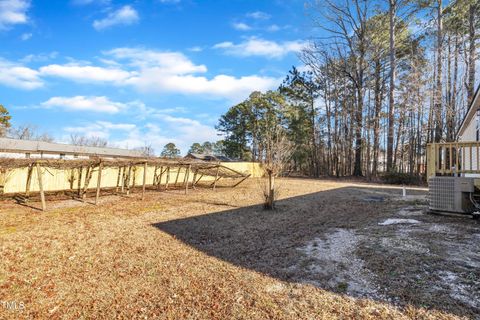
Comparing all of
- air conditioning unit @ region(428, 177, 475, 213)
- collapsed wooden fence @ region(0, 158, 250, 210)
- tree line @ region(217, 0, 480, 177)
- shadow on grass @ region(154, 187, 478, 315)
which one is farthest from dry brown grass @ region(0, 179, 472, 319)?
tree line @ region(217, 0, 480, 177)

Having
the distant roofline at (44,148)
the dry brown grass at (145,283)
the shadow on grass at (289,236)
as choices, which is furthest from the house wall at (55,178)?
the shadow on grass at (289,236)

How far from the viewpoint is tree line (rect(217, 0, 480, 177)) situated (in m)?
17.1

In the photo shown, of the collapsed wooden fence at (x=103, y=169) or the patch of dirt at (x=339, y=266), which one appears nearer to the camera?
the patch of dirt at (x=339, y=266)

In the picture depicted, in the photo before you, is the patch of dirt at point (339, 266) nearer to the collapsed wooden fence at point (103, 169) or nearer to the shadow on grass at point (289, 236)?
the shadow on grass at point (289, 236)

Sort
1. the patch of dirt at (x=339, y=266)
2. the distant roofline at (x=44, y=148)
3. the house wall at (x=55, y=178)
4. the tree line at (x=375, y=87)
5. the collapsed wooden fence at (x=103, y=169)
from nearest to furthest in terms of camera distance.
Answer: the patch of dirt at (x=339, y=266) → the collapsed wooden fence at (x=103, y=169) → the house wall at (x=55, y=178) → the tree line at (x=375, y=87) → the distant roofline at (x=44, y=148)

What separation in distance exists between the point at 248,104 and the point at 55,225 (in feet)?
84.2

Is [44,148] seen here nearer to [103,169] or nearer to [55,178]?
[55,178]

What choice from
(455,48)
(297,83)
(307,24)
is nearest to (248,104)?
(297,83)

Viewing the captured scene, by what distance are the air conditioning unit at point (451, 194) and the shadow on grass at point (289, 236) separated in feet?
3.57

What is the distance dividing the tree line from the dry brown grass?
1816cm

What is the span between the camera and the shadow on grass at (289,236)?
2887mm

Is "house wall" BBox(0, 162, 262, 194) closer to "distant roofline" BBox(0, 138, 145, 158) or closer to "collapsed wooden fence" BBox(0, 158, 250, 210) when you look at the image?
"collapsed wooden fence" BBox(0, 158, 250, 210)

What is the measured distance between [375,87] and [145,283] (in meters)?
22.8

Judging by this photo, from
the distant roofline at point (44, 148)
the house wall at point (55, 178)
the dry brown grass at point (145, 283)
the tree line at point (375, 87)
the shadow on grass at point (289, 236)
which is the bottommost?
the dry brown grass at point (145, 283)
